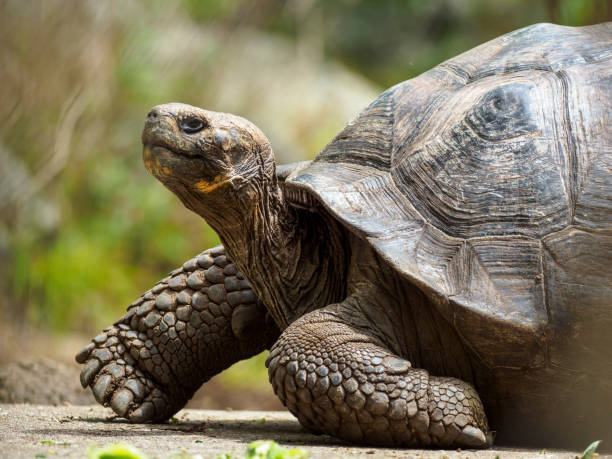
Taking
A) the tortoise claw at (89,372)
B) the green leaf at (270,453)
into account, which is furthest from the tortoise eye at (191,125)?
the green leaf at (270,453)

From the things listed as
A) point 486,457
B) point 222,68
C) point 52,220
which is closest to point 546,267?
point 486,457

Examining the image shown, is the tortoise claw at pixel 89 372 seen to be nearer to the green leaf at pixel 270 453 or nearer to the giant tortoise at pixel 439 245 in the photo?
the giant tortoise at pixel 439 245

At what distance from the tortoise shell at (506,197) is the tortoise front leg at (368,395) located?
10.4 inches

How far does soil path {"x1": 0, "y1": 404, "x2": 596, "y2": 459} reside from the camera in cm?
254

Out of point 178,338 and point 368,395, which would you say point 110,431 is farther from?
point 368,395

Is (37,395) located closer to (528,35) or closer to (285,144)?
(528,35)

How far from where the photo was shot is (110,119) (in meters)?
8.85

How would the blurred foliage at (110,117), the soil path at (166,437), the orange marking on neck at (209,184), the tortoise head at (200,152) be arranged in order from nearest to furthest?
the soil path at (166,437) → the tortoise head at (200,152) → the orange marking on neck at (209,184) → the blurred foliage at (110,117)

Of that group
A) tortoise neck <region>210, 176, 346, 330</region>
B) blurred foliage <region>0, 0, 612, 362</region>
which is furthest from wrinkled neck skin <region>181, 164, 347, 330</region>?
blurred foliage <region>0, 0, 612, 362</region>

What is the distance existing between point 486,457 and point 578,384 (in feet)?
1.95

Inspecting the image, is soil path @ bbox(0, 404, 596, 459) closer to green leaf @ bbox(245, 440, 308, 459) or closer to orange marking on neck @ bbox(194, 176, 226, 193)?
green leaf @ bbox(245, 440, 308, 459)

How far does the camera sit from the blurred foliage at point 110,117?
6125 mm

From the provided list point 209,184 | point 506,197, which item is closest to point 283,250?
point 209,184

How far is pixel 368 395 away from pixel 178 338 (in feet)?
4.63
